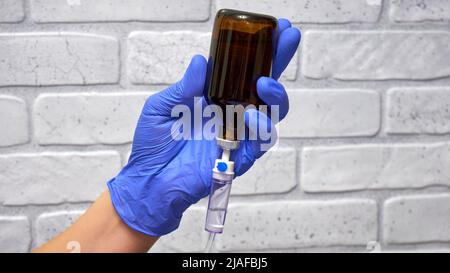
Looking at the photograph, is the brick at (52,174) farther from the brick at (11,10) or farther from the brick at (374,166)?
the brick at (374,166)

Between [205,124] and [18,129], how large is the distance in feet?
1.44

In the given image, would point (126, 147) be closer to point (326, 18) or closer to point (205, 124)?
point (205, 124)

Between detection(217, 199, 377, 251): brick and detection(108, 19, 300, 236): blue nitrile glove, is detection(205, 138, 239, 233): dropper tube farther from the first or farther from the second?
detection(217, 199, 377, 251): brick

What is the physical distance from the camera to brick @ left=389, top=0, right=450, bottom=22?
1180mm

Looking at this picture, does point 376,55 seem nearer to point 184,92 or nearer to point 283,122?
point 283,122

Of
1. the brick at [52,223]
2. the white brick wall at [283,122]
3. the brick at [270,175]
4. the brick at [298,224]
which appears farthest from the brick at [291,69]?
the brick at [52,223]

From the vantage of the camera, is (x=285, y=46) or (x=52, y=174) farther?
(x=52, y=174)

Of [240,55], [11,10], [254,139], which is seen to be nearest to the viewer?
[240,55]

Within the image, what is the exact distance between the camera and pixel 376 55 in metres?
1.19

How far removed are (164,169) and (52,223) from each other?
374mm

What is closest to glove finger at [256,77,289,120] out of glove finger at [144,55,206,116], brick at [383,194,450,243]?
glove finger at [144,55,206,116]

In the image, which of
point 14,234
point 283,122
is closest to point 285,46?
point 283,122

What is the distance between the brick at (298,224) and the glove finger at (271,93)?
1.36 ft

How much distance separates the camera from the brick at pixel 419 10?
3.87 feet
